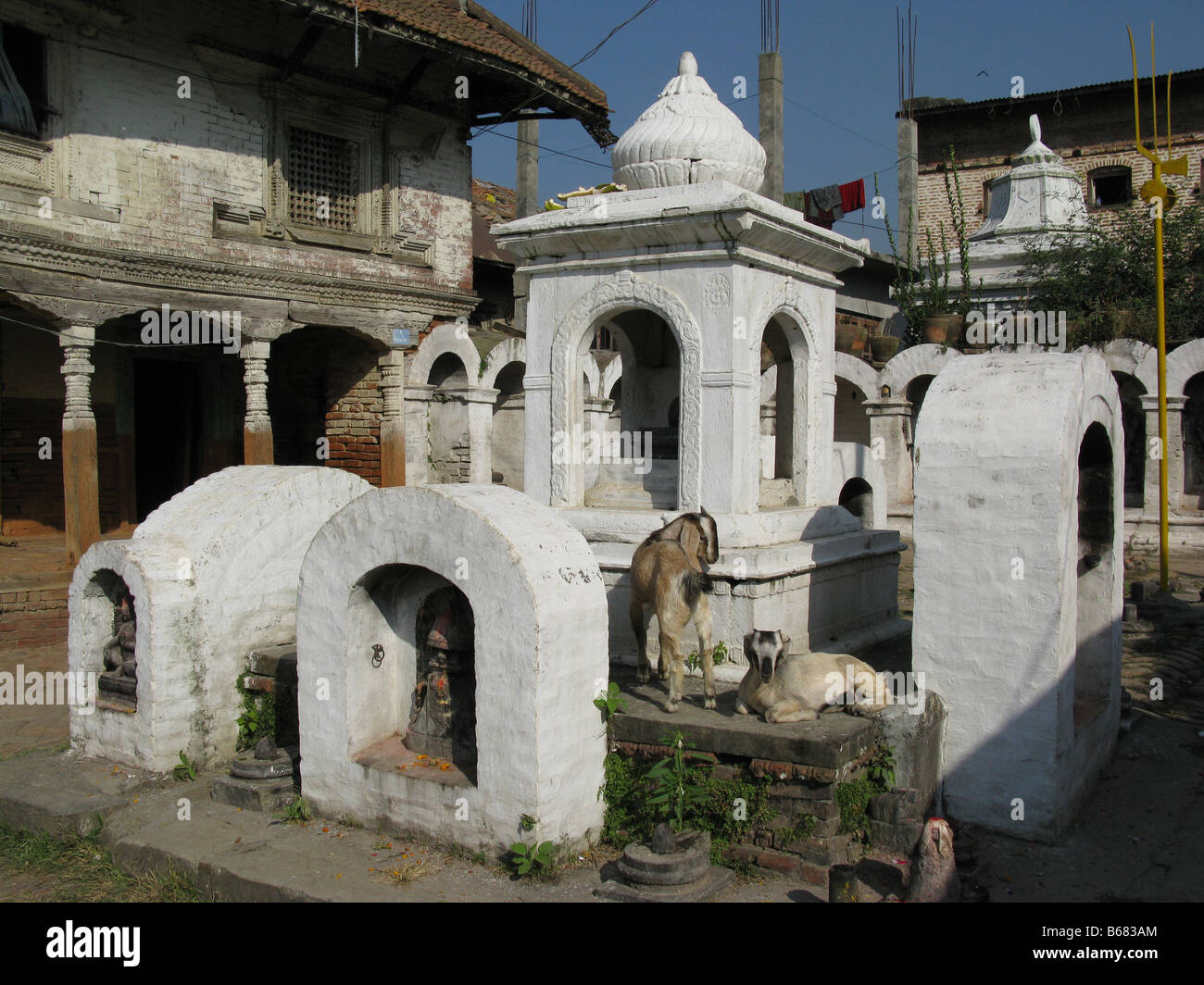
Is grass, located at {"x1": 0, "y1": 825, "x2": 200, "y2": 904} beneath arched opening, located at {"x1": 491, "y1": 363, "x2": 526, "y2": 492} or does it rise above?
beneath

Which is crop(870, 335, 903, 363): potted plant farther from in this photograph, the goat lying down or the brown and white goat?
the goat lying down

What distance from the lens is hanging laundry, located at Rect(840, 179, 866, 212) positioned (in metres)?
24.6

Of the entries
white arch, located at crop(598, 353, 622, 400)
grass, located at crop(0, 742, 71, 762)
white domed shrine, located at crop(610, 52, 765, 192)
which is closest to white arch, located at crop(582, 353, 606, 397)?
white arch, located at crop(598, 353, 622, 400)

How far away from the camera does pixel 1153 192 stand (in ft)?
34.0

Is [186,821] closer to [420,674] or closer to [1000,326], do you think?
[420,674]

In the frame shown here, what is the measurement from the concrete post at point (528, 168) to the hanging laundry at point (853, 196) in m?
7.89

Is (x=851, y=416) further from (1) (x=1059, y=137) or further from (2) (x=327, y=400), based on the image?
(1) (x=1059, y=137)

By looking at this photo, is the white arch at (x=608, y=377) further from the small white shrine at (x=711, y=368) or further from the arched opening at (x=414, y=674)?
the arched opening at (x=414, y=674)

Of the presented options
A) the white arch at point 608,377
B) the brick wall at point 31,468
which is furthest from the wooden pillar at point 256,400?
the white arch at point 608,377

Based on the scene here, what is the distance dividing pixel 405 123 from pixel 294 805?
1266 cm

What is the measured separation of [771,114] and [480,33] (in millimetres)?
7907

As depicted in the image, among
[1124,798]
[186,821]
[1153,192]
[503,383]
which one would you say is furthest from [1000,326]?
[186,821]

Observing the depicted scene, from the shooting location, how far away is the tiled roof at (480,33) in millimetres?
13156

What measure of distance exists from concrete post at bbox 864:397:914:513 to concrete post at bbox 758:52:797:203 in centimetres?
681
